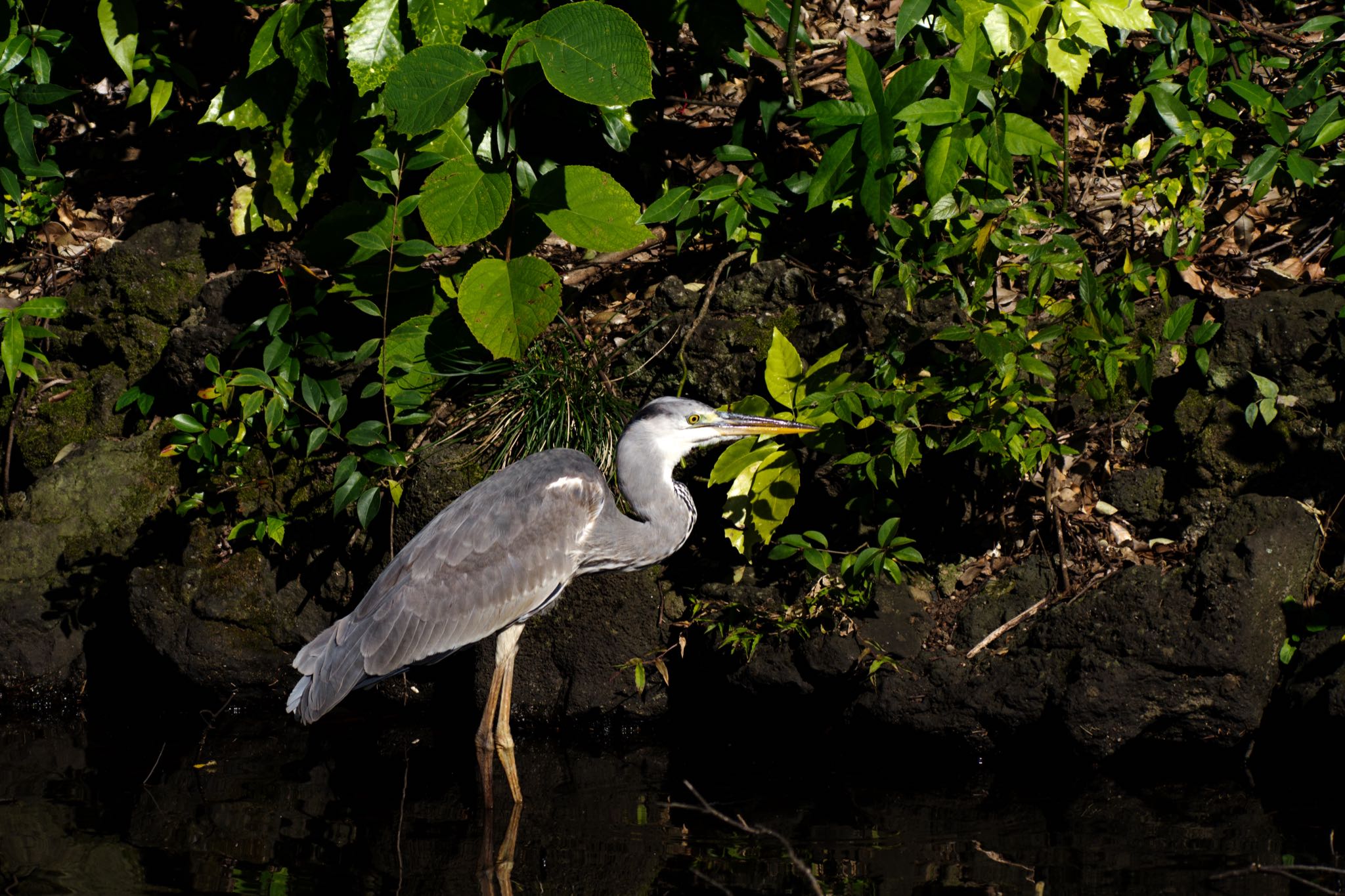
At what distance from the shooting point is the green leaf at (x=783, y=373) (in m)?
4.99

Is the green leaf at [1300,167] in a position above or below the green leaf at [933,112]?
below

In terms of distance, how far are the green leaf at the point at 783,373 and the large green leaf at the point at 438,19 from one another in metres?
1.89

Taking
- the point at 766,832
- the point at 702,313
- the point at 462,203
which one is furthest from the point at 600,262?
the point at 766,832

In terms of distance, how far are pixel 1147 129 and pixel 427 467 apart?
13.6 ft

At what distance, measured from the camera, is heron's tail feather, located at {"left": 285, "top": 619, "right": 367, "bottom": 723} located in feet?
15.4

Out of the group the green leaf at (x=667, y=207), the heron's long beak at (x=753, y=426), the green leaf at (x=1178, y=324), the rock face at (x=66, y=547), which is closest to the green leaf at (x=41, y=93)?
the rock face at (x=66, y=547)

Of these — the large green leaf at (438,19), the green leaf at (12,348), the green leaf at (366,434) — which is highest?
the large green leaf at (438,19)

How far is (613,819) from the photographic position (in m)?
4.29

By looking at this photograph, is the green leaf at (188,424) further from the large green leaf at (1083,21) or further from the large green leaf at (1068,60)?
the large green leaf at (1083,21)

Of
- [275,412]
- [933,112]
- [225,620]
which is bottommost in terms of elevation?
[225,620]

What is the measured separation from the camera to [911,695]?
4.79 meters

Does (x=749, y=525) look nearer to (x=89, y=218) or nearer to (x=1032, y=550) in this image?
(x=1032, y=550)

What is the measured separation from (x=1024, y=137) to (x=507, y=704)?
3.04 m

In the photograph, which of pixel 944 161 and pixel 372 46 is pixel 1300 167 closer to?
pixel 944 161
